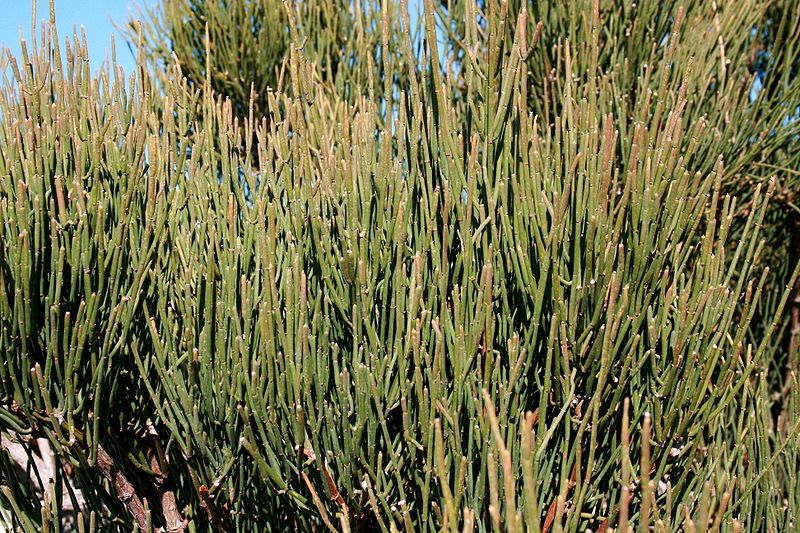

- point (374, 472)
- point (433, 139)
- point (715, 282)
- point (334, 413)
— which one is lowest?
point (374, 472)

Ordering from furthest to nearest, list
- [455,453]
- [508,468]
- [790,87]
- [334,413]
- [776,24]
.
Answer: [776,24], [790,87], [334,413], [455,453], [508,468]

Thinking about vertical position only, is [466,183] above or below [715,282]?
above

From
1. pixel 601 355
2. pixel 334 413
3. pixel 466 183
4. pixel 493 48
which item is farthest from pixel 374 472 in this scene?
pixel 493 48

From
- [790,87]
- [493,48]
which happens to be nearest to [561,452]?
[493,48]

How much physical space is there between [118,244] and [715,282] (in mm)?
1280

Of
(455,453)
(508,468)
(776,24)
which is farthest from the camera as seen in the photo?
(776,24)

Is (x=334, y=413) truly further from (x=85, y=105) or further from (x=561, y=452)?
(x=85, y=105)

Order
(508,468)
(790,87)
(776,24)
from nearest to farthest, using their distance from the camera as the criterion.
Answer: (508,468) → (790,87) → (776,24)

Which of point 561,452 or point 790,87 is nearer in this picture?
point 561,452

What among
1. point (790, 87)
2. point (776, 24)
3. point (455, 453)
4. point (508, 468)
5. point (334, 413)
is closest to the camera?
point (508, 468)

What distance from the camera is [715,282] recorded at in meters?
1.42

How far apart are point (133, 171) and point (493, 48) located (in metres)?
0.83

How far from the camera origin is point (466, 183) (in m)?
1.46

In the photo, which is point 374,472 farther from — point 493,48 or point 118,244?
point 493,48
